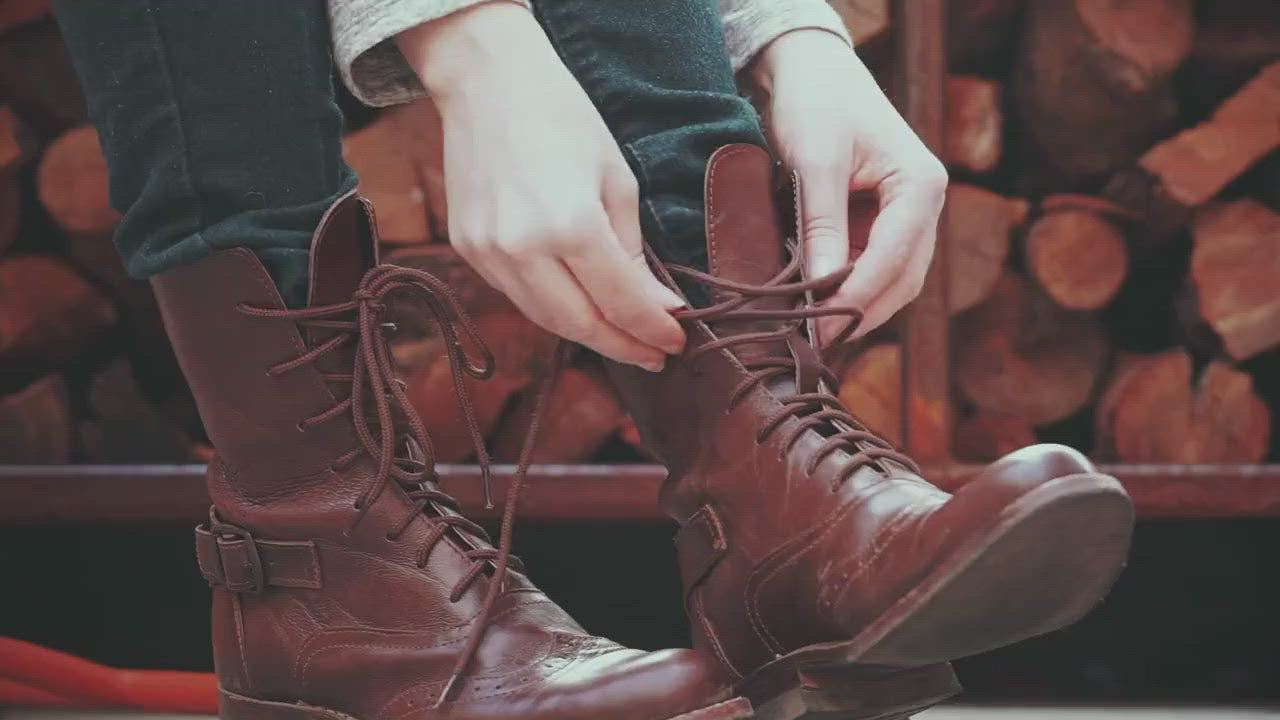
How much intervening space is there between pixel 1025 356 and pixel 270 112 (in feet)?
3.41

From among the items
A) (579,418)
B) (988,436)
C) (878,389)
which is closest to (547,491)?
(579,418)

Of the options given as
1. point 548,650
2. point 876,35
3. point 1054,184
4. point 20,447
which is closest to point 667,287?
point 548,650

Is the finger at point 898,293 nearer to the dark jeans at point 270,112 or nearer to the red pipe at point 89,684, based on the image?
the dark jeans at point 270,112

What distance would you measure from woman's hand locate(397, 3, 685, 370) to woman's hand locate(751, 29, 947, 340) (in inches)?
5.1

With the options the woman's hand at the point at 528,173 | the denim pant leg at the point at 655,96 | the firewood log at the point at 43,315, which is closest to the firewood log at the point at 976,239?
the denim pant leg at the point at 655,96

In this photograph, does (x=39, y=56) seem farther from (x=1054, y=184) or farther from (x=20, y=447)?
(x=1054, y=184)

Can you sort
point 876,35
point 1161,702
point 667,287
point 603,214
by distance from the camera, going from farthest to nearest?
1. point 876,35
2. point 1161,702
3. point 667,287
4. point 603,214

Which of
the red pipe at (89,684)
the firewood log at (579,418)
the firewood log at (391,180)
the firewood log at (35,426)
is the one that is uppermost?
the firewood log at (391,180)

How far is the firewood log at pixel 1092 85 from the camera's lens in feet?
4.51

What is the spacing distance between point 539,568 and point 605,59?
2.79 ft

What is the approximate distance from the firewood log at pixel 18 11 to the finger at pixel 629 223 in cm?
109

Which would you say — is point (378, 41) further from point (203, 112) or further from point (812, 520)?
point (812, 520)

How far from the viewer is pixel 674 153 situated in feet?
2.29

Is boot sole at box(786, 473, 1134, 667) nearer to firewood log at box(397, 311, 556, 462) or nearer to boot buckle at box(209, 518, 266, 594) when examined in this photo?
boot buckle at box(209, 518, 266, 594)
